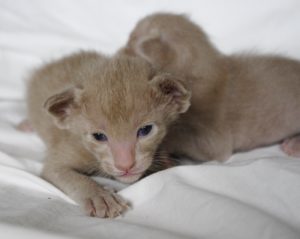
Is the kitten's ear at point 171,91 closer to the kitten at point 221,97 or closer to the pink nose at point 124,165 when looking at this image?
the pink nose at point 124,165

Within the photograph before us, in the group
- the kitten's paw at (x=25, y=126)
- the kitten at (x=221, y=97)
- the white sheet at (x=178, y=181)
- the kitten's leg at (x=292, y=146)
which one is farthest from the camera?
the kitten's paw at (x=25, y=126)

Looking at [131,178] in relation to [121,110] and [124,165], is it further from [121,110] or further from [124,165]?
[121,110]

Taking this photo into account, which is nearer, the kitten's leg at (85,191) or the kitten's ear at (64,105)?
the kitten's leg at (85,191)

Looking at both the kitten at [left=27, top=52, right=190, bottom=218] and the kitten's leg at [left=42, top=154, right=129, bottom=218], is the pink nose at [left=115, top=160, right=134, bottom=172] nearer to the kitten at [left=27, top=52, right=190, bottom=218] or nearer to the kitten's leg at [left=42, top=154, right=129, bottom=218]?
the kitten at [left=27, top=52, right=190, bottom=218]

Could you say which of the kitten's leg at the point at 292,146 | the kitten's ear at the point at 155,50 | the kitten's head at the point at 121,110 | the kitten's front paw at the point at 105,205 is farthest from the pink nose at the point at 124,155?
the kitten's leg at the point at 292,146

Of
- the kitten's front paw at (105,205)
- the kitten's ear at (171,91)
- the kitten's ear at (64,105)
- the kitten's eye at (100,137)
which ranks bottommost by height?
the kitten's front paw at (105,205)

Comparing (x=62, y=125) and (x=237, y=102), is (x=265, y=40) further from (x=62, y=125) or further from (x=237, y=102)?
(x=62, y=125)
